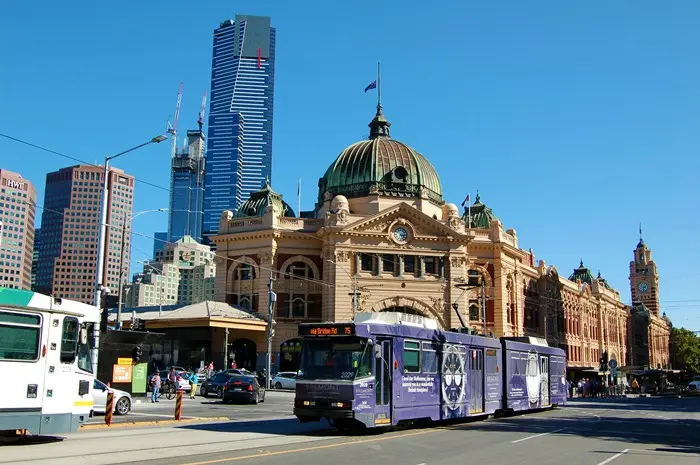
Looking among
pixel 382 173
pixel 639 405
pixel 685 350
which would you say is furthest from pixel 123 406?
pixel 685 350

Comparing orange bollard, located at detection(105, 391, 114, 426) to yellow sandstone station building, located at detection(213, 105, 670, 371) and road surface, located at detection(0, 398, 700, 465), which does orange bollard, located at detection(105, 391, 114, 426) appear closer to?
road surface, located at detection(0, 398, 700, 465)

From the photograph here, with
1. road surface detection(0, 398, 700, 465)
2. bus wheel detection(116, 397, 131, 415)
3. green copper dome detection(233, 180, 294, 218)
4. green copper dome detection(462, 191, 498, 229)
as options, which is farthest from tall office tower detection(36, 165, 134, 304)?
road surface detection(0, 398, 700, 465)

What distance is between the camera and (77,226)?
9106cm

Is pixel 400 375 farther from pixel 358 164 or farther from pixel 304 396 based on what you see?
pixel 358 164

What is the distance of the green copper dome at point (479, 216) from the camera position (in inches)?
3113

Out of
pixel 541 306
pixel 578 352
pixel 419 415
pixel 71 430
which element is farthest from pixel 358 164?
pixel 71 430

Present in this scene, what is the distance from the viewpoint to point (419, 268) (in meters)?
65.5

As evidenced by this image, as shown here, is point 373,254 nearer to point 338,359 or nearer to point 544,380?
point 544,380

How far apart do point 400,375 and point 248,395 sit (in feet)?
50.7

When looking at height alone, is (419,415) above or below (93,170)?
below

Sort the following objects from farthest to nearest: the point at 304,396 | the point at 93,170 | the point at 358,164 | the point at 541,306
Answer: the point at 93,170, the point at 541,306, the point at 358,164, the point at 304,396

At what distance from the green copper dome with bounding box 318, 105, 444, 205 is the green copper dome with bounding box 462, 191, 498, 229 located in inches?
255

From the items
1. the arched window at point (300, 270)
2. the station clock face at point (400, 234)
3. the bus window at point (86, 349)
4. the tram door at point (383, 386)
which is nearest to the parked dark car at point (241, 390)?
the tram door at point (383, 386)

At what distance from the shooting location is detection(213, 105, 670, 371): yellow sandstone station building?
6438 cm
